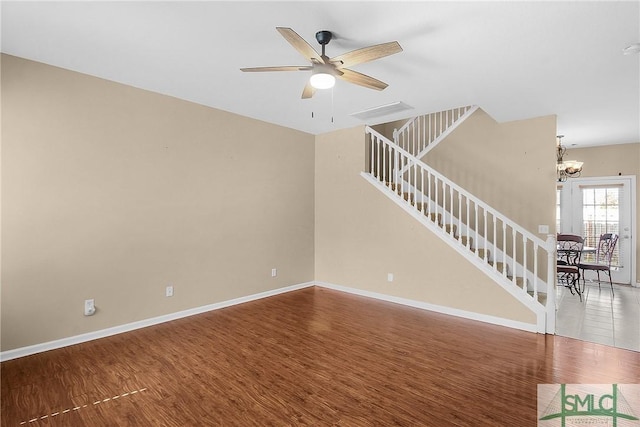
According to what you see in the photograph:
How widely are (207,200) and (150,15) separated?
7.99ft

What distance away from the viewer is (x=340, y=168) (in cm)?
562

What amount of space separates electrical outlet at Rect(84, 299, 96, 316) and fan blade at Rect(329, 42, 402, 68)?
341cm

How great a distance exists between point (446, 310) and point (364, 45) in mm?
3498

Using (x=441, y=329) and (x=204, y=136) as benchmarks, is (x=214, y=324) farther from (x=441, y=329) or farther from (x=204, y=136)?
(x=441, y=329)

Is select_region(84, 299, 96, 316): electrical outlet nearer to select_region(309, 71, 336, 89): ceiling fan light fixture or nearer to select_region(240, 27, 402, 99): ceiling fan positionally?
select_region(240, 27, 402, 99): ceiling fan

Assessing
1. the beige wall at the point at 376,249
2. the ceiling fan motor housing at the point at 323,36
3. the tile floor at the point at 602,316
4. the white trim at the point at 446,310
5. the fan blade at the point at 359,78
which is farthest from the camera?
the beige wall at the point at 376,249

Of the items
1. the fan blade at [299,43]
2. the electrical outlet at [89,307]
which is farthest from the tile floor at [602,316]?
the electrical outlet at [89,307]

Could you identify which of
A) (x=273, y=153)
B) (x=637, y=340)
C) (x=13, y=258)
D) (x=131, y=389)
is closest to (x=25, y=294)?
(x=13, y=258)

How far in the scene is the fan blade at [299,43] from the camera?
1965 mm

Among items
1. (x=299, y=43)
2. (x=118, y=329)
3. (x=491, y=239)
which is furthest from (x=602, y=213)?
(x=118, y=329)

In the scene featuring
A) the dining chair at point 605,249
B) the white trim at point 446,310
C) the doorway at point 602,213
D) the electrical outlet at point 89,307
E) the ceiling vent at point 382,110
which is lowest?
the white trim at point 446,310

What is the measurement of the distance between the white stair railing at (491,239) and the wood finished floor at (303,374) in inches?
24.8

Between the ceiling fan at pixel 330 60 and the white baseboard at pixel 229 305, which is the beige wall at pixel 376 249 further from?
the ceiling fan at pixel 330 60

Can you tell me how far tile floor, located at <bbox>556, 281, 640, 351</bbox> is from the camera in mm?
3510
